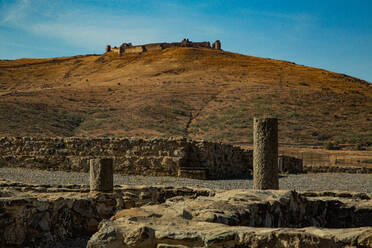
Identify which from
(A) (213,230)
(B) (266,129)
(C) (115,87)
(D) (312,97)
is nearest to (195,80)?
(C) (115,87)

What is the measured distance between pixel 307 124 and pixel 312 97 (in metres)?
8.35

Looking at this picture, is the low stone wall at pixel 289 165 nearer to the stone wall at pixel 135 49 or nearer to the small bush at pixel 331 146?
the small bush at pixel 331 146

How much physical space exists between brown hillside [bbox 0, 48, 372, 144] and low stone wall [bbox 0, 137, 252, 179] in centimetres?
1395

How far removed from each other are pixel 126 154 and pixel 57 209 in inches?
374

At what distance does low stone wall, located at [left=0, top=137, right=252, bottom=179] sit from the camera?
16.0m

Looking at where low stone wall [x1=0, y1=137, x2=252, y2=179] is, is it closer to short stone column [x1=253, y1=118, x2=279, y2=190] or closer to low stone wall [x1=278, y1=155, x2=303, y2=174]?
low stone wall [x1=278, y1=155, x2=303, y2=174]

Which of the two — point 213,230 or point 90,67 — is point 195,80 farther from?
point 213,230

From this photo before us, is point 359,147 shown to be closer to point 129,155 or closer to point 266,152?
point 129,155

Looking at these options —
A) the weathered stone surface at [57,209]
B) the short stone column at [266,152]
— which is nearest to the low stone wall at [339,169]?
the short stone column at [266,152]

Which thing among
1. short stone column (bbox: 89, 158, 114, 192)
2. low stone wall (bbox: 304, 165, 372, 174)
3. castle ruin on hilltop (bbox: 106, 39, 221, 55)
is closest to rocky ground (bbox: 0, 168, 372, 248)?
short stone column (bbox: 89, 158, 114, 192)

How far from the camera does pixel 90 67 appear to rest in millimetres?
75938

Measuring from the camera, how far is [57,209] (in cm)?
691

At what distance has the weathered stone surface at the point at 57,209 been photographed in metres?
6.15

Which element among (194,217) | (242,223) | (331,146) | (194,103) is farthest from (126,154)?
(194,103)
